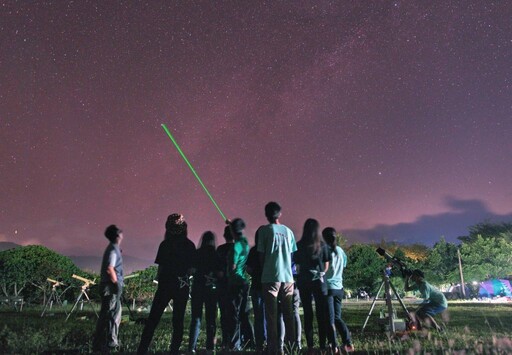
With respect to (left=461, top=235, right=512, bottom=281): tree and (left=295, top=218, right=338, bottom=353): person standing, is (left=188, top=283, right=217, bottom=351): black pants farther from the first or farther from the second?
(left=461, top=235, right=512, bottom=281): tree

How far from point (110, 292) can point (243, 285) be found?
2261mm

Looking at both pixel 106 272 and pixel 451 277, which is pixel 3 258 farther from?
pixel 451 277

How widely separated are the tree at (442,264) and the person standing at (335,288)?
57.1 metres

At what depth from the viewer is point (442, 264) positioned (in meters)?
62.8

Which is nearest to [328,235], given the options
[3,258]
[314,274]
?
[314,274]

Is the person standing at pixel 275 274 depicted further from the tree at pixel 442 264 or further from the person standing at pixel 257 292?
the tree at pixel 442 264

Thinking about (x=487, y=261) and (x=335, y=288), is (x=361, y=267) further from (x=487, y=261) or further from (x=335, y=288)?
(x=335, y=288)

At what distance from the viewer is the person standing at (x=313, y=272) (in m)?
6.97

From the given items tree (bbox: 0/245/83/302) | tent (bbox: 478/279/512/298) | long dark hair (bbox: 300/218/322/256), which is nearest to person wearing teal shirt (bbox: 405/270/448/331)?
long dark hair (bbox: 300/218/322/256)

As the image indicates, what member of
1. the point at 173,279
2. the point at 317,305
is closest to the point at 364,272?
the point at 317,305

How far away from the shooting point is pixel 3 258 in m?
49.9

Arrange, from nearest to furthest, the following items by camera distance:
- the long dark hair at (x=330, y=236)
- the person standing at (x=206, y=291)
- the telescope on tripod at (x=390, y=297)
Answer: the person standing at (x=206, y=291), the long dark hair at (x=330, y=236), the telescope on tripod at (x=390, y=297)

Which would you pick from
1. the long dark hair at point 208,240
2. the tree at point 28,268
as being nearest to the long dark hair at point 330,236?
the long dark hair at point 208,240

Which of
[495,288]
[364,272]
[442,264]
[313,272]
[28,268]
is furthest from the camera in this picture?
[442,264]
